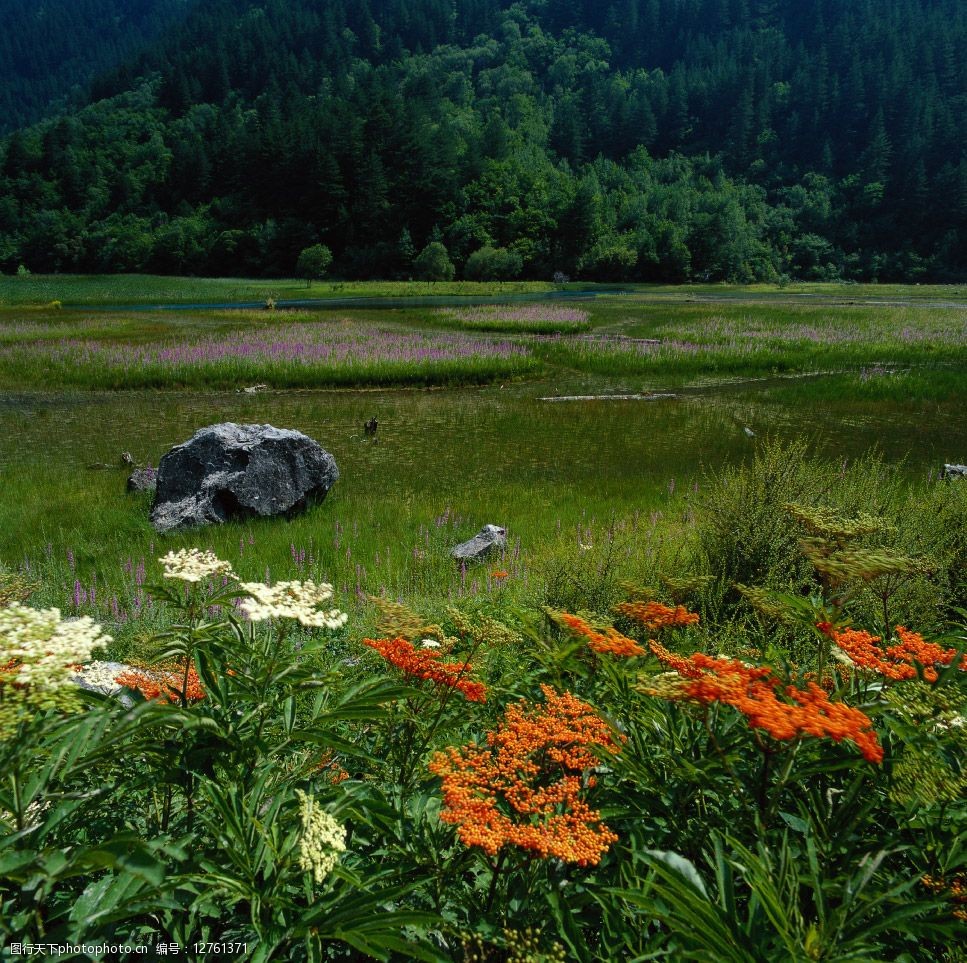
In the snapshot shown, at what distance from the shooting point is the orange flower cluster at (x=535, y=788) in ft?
4.71

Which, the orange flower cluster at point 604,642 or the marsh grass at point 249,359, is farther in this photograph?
the marsh grass at point 249,359

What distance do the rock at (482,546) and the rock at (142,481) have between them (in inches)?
245

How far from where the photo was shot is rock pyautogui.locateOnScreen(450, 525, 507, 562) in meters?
7.84

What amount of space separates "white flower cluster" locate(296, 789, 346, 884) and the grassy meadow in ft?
0.05

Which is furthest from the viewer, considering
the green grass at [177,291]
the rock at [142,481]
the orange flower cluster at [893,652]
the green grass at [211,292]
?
the green grass at [211,292]

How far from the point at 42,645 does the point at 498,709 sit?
196cm

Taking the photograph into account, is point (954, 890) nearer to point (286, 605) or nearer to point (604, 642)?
point (604, 642)

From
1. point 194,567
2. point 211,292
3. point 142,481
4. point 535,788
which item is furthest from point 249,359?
point 211,292

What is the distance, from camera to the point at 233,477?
32.6ft

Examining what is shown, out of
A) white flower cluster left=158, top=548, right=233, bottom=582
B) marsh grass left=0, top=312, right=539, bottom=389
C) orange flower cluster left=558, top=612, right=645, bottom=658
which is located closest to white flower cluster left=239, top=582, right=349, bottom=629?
white flower cluster left=158, top=548, right=233, bottom=582

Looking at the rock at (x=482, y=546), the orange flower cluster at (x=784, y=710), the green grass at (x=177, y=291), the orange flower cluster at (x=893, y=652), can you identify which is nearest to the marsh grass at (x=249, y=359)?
the rock at (x=482, y=546)

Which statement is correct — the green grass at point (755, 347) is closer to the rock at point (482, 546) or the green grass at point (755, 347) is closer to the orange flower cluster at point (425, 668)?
the rock at point (482, 546)

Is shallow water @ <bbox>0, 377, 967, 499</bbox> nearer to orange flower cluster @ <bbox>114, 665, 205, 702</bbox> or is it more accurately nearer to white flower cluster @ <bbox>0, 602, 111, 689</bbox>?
orange flower cluster @ <bbox>114, 665, 205, 702</bbox>

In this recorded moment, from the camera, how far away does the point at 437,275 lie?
110m
